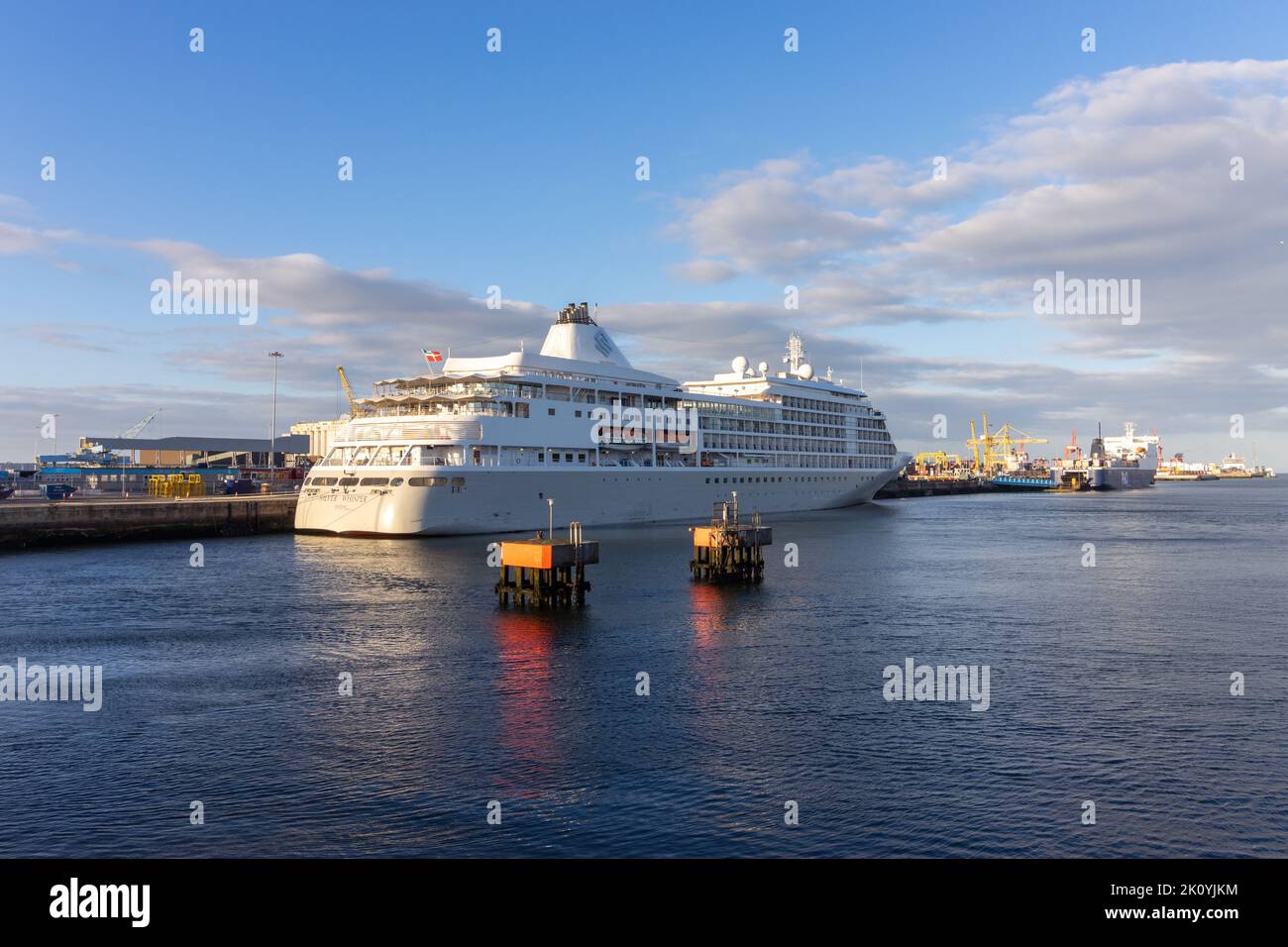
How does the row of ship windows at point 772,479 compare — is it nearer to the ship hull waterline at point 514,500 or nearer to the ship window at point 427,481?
the ship hull waterline at point 514,500

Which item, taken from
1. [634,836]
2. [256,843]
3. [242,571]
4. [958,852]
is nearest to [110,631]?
[242,571]

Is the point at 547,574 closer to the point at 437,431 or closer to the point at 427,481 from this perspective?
the point at 427,481

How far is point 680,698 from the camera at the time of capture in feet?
77.7

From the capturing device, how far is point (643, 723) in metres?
21.5

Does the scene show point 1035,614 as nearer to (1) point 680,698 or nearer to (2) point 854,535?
(1) point 680,698

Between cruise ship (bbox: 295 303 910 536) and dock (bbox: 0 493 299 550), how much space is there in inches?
250

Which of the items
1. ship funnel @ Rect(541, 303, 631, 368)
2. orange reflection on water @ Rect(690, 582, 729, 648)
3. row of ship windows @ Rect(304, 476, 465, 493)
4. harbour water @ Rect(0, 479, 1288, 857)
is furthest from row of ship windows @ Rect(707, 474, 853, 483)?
harbour water @ Rect(0, 479, 1288, 857)

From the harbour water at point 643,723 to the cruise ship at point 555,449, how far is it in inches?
726

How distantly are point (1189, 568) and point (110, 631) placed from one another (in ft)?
185

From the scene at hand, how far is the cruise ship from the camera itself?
204ft

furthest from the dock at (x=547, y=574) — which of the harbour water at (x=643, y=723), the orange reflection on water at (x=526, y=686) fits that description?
the orange reflection on water at (x=526, y=686)

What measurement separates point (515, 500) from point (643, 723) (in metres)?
44.4

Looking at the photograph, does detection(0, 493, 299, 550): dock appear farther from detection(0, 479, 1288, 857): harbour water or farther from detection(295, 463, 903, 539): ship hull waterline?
detection(0, 479, 1288, 857): harbour water

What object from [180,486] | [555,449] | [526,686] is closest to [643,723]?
[526,686]
